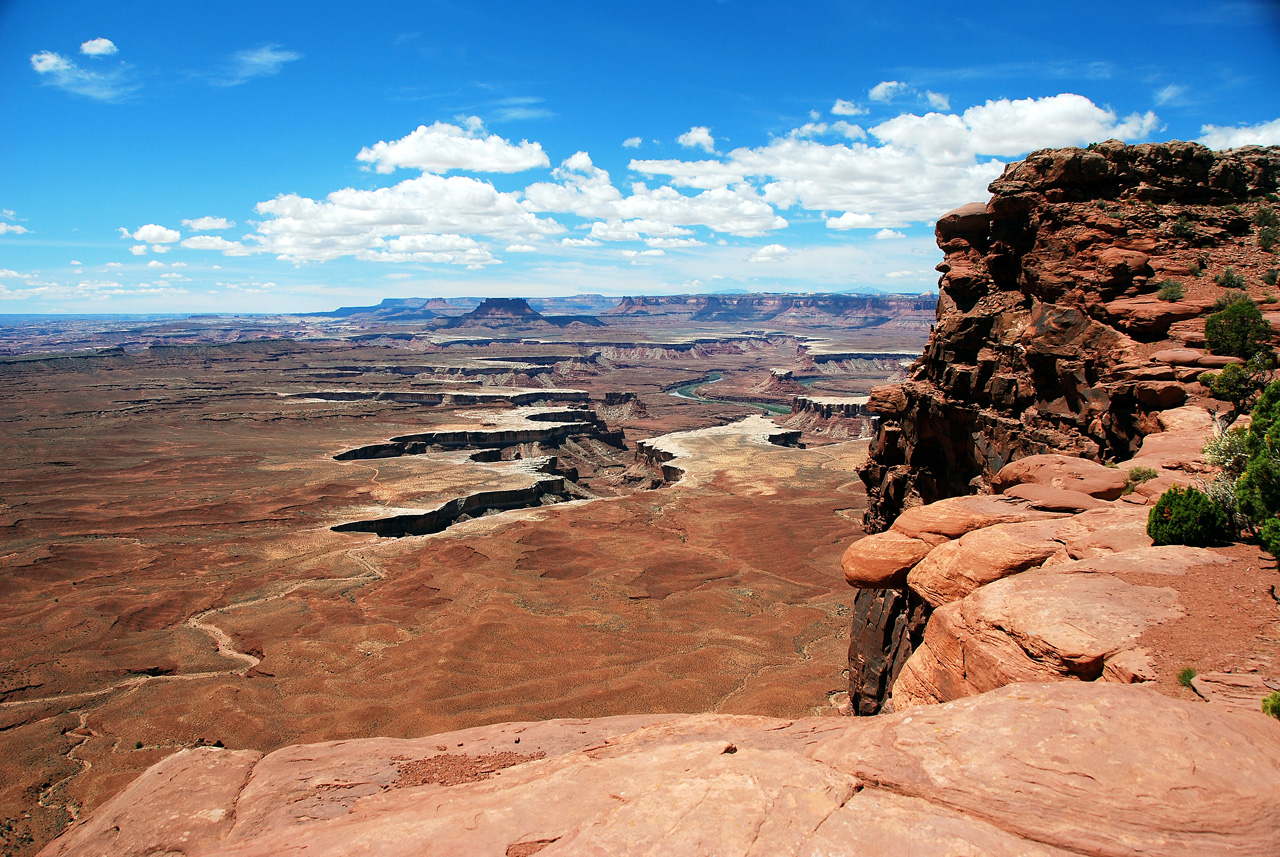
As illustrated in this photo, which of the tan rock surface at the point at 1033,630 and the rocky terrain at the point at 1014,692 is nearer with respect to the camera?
the rocky terrain at the point at 1014,692

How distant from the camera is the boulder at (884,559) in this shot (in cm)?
1405

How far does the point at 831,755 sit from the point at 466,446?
286ft

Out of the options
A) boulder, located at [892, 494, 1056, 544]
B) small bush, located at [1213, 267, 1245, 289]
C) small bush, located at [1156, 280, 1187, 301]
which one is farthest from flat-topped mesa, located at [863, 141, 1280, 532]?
boulder, located at [892, 494, 1056, 544]

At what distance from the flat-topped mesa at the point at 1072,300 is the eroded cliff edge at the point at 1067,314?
0.05 metres

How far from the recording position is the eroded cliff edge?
18.5 meters

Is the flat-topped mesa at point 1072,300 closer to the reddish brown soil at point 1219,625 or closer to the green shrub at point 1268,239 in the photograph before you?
the green shrub at point 1268,239

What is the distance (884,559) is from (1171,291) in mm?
12833

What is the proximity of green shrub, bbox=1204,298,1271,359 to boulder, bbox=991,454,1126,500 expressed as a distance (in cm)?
499

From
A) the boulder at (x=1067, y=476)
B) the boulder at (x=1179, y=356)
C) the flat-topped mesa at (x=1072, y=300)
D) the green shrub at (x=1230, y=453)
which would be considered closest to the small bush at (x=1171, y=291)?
the flat-topped mesa at (x=1072, y=300)

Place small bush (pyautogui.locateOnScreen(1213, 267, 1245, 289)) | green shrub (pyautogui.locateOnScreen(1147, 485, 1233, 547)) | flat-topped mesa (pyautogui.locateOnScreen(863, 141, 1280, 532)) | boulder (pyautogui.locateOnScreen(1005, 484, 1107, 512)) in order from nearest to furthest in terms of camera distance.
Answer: green shrub (pyautogui.locateOnScreen(1147, 485, 1233, 547))
boulder (pyautogui.locateOnScreen(1005, 484, 1107, 512))
flat-topped mesa (pyautogui.locateOnScreen(863, 141, 1280, 532))
small bush (pyautogui.locateOnScreen(1213, 267, 1245, 289))

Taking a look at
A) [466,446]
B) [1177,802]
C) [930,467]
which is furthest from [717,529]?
[1177,802]

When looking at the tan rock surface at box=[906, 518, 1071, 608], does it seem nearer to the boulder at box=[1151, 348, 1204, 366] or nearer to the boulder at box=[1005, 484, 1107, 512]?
the boulder at box=[1005, 484, 1107, 512]

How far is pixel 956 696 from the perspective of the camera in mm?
10102

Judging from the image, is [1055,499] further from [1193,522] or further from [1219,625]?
[1219,625]
